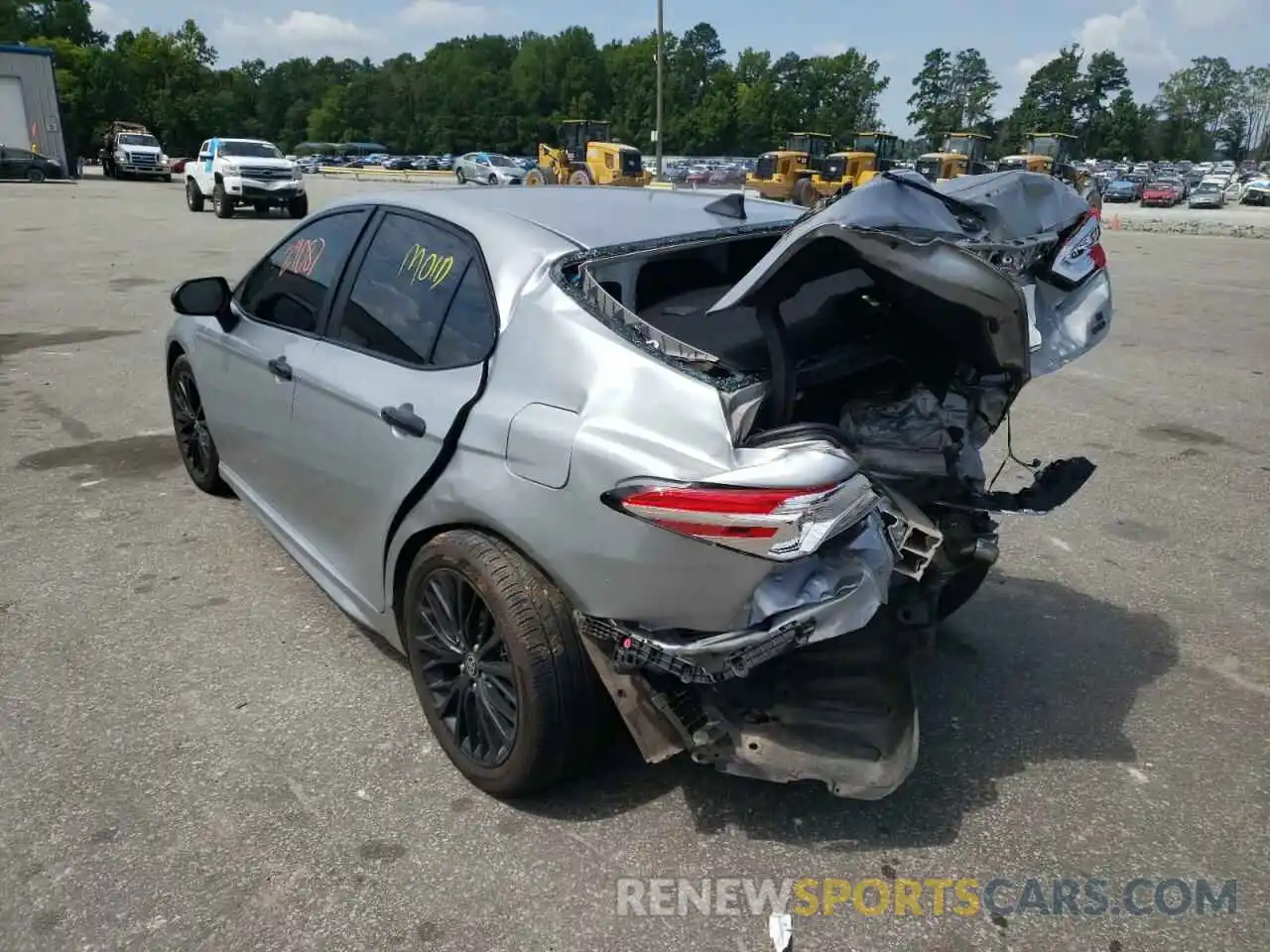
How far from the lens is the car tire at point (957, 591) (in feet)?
11.9

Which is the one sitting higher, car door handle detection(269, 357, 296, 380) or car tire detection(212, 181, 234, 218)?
car door handle detection(269, 357, 296, 380)

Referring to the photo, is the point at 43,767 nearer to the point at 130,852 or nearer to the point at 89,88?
the point at 130,852

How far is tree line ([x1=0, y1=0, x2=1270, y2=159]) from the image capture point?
362 ft

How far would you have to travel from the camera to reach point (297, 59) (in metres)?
146

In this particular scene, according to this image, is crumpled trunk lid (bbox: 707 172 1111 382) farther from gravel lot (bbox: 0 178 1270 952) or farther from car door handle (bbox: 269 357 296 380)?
car door handle (bbox: 269 357 296 380)

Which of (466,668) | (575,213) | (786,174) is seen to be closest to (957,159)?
(786,174)

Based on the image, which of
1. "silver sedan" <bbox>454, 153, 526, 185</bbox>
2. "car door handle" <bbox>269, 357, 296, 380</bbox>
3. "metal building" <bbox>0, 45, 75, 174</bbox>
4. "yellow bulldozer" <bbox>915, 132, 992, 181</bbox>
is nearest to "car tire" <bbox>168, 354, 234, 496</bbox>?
"car door handle" <bbox>269, 357, 296, 380</bbox>

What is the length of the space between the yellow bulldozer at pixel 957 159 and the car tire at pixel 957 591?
108ft

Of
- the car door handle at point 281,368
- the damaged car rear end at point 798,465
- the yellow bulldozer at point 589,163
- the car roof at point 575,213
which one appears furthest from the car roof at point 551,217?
the yellow bulldozer at point 589,163

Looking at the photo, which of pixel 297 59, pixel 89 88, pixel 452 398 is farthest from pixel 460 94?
pixel 452 398

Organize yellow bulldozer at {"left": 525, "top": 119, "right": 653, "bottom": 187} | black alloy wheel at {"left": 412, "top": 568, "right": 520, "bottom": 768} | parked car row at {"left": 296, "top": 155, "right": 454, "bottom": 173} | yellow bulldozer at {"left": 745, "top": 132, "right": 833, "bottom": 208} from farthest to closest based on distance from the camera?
1. parked car row at {"left": 296, "top": 155, "right": 454, "bottom": 173}
2. yellow bulldozer at {"left": 525, "top": 119, "right": 653, "bottom": 187}
3. yellow bulldozer at {"left": 745, "top": 132, "right": 833, "bottom": 208}
4. black alloy wheel at {"left": 412, "top": 568, "right": 520, "bottom": 768}

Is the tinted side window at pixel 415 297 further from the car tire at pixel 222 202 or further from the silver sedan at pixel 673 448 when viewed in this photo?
the car tire at pixel 222 202

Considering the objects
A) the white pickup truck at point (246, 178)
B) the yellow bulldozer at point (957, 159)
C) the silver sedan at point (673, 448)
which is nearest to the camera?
the silver sedan at point (673, 448)

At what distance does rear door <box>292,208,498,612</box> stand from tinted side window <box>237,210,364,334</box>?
0.17m
